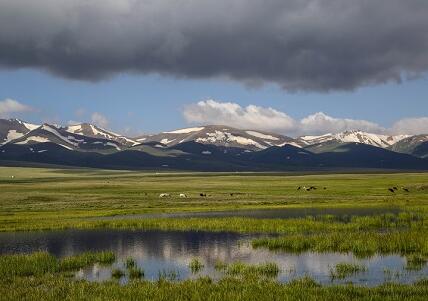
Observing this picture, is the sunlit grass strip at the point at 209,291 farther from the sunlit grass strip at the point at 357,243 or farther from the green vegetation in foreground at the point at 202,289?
the sunlit grass strip at the point at 357,243

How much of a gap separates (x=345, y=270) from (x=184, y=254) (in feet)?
52.0

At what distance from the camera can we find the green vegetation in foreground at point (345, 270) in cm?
3538

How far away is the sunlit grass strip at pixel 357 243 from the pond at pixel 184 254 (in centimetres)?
157

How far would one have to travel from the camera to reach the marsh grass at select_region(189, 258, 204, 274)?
129 feet

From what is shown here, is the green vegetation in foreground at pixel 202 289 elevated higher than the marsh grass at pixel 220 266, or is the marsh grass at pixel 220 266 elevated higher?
the green vegetation in foreground at pixel 202 289

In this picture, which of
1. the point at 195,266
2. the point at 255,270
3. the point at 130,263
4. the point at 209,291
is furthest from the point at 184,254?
the point at 209,291

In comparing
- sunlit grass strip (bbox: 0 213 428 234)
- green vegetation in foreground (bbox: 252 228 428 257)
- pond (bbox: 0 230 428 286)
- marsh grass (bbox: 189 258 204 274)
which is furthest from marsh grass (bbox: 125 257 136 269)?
sunlit grass strip (bbox: 0 213 428 234)

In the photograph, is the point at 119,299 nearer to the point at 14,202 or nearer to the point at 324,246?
the point at 324,246

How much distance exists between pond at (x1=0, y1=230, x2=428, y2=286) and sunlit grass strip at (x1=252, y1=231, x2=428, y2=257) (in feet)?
5.16

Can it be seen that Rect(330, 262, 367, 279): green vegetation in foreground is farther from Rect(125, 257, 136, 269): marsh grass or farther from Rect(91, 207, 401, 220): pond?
Rect(91, 207, 401, 220): pond

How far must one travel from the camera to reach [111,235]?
60500mm

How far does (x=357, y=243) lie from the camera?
44.2 metres

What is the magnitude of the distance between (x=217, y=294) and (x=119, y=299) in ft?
17.7

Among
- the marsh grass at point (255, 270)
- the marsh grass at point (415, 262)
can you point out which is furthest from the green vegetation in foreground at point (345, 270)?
the marsh grass at point (255, 270)
